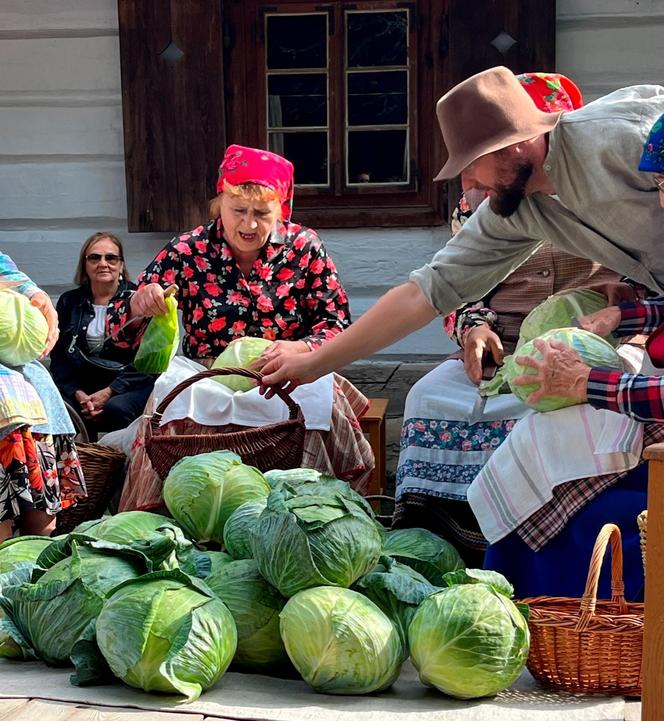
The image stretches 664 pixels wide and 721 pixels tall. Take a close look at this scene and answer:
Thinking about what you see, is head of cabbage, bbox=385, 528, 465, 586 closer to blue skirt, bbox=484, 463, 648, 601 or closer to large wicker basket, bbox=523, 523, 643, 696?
blue skirt, bbox=484, 463, 648, 601

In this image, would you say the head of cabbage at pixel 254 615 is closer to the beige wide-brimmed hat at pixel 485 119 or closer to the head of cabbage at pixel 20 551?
the head of cabbage at pixel 20 551

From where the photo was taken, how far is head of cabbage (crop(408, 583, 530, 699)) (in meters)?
2.28

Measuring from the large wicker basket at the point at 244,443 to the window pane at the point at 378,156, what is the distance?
2205 millimetres

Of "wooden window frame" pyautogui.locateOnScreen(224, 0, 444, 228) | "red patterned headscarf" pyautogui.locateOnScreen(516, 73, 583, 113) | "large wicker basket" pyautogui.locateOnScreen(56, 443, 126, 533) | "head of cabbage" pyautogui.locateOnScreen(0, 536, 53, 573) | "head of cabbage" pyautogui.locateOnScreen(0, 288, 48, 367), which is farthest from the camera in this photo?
"wooden window frame" pyautogui.locateOnScreen(224, 0, 444, 228)

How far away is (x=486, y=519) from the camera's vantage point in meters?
3.09

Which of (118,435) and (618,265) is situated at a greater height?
(618,265)

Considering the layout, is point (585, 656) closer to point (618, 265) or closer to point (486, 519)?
point (486, 519)

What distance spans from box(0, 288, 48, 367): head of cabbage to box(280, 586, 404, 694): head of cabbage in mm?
1967

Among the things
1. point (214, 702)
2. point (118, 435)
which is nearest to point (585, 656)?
point (214, 702)

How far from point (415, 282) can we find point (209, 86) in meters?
2.56

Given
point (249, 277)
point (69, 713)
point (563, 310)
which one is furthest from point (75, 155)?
point (69, 713)

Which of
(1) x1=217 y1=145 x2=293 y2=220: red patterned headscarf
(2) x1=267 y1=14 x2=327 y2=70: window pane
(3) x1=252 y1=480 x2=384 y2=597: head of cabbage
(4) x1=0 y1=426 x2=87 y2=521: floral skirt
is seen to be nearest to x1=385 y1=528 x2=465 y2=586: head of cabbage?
(3) x1=252 y1=480 x2=384 y2=597: head of cabbage

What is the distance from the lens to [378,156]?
224 inches

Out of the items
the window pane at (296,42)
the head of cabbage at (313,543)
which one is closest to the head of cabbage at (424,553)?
the head of cabbage at (313,543)
